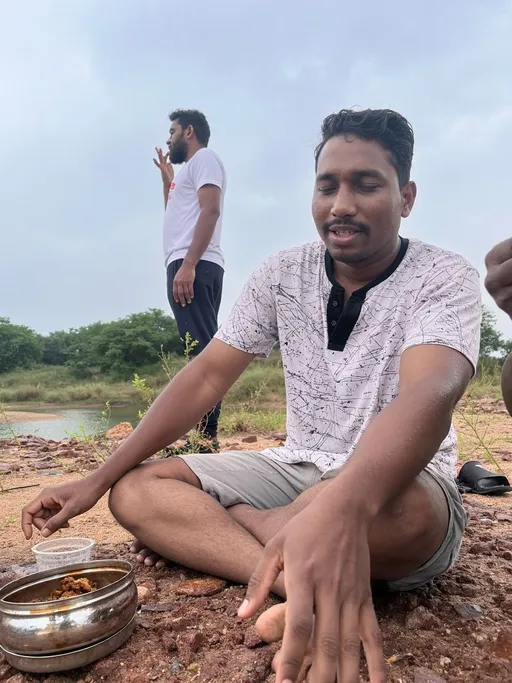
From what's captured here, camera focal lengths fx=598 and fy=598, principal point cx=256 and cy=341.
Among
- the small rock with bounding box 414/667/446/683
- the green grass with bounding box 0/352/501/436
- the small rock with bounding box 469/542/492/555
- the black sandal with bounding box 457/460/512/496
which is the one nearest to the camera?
the small rock with bounding box 414/667/446/683

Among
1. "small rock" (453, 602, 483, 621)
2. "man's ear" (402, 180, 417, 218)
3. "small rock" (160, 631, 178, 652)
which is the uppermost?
"man's ear" (402, 180, 417, 218)

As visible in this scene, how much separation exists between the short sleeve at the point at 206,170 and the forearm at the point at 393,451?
10.3 ft

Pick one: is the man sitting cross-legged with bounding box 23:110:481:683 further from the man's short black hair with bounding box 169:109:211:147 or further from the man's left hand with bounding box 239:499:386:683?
the man's short black hair with bounding box 169:109:211:147

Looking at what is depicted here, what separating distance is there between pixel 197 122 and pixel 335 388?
10.5 ft

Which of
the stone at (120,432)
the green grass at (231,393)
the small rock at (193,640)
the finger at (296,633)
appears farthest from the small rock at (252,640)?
the stone at (120,432)

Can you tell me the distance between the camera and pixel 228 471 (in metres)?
2.24

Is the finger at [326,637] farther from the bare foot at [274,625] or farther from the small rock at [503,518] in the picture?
the small rock at [503,518]

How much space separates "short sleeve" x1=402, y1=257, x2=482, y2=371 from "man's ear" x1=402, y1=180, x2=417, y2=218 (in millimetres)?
459

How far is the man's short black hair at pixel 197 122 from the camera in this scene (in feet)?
15.0

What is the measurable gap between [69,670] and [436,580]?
1179 millimetres

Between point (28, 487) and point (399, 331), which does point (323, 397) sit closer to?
point (399, 331)

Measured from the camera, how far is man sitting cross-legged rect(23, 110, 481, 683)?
160 cm

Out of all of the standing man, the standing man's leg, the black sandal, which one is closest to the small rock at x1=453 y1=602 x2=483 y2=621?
the black sandal

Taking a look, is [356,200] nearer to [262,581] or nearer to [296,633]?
[262,581]
